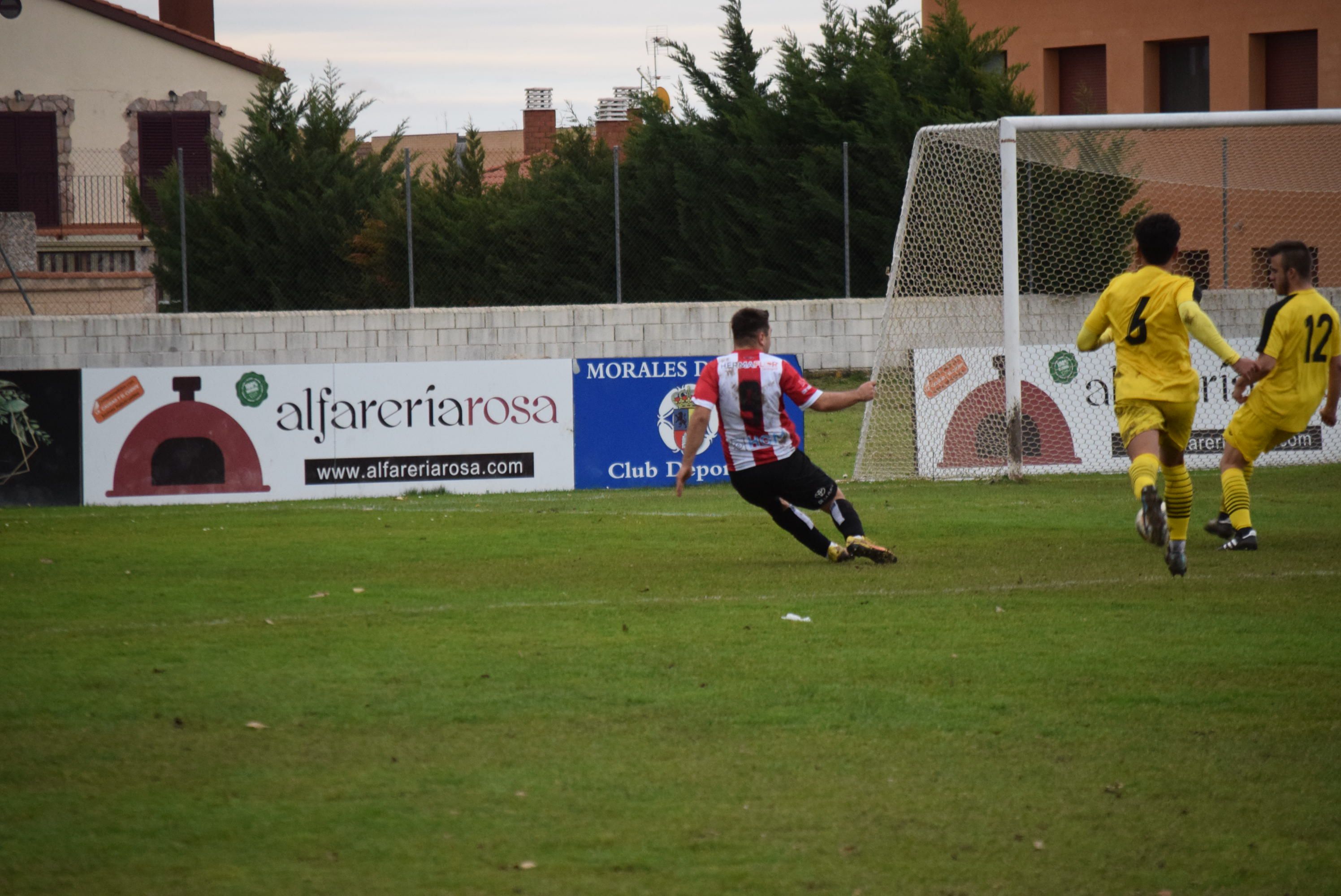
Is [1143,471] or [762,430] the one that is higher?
[762,430]

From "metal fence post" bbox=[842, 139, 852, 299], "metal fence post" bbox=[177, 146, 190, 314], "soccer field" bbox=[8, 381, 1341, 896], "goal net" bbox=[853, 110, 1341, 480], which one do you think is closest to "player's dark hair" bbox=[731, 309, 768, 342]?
"soccer field" bbox=[8, 381, 1341, 896]

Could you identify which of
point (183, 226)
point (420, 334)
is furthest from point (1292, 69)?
point (183, 226)

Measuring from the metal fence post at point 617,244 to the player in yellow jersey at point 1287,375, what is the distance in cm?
1258

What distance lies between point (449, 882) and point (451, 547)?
6.87 m

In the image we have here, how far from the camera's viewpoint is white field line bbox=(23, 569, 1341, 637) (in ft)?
24.6

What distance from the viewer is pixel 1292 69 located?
31203 millimetres

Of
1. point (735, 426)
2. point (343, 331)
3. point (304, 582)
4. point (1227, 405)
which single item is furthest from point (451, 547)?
point (343, 331)

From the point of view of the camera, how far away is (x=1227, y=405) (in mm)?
16453

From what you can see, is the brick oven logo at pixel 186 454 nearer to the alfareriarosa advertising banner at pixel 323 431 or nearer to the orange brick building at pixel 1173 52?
the alfareriarosa advertising banner at pixel 323 431

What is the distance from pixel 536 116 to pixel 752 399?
145 ft

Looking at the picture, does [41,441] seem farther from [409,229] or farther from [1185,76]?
[1185,76]

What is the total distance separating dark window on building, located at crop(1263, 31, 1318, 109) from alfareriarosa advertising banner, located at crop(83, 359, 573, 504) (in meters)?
21.5

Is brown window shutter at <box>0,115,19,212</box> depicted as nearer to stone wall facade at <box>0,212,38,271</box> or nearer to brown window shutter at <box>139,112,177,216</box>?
brown window shutter at <box>139,112,177,216</box>

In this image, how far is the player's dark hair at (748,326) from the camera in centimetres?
916
